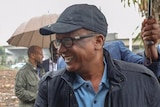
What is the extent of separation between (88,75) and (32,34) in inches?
145

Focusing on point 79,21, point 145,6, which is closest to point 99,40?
point 79,21

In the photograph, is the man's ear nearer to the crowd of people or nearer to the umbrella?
the crowd of people

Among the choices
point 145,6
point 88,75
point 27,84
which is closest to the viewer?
point 88,75

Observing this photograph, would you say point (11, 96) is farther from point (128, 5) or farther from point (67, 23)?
point (67, 23)

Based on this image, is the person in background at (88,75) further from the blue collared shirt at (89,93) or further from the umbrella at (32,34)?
the umbrella at (32,34)

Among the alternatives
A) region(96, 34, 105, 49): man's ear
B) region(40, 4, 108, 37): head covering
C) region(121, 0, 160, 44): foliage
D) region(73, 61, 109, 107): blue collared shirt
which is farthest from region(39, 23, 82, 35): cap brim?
region(121, 0, 160, 44): foliage

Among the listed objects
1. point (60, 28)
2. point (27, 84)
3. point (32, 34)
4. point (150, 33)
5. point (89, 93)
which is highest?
point (60, 28)

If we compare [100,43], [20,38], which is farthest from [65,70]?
[20,38]

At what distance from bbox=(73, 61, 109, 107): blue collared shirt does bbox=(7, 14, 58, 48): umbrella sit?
353cm

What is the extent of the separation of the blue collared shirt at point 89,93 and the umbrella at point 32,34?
353 centimetres

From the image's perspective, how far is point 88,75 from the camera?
177 centimetres

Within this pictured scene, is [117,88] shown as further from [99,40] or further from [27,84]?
[27,84]

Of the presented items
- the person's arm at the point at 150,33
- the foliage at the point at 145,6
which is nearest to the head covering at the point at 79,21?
the person's arm at the point at 150,33

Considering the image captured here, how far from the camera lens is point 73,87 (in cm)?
172
